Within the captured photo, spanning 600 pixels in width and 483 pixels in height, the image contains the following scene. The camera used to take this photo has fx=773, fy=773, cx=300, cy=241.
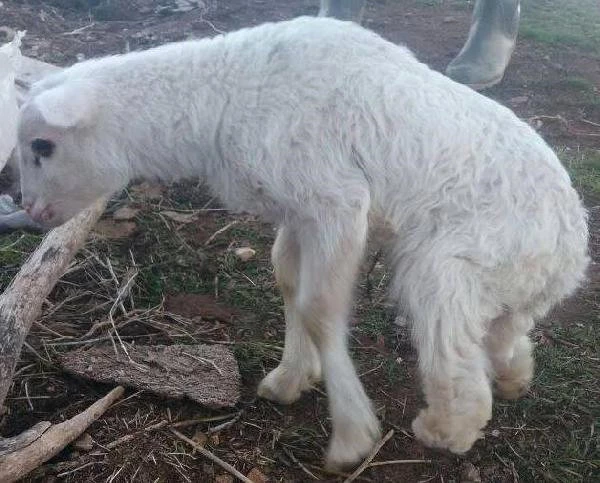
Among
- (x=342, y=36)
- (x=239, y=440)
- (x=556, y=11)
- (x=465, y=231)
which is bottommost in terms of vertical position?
(x=556, y=11)

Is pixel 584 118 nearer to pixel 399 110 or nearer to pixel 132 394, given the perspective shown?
pixel 399 110

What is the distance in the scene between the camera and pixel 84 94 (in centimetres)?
294

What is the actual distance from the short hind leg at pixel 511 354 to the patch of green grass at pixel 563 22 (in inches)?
226

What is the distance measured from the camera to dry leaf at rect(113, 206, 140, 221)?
4.69 metres

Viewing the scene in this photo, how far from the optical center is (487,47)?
22.8 feet

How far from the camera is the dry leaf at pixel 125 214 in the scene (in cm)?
469

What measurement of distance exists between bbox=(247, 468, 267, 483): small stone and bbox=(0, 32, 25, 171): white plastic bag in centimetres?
251

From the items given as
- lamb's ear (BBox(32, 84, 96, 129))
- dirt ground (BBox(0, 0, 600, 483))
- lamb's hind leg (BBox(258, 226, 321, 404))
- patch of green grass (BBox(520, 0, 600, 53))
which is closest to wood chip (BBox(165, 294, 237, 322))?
dirt ground (BBox(0, 0, 600, 483))

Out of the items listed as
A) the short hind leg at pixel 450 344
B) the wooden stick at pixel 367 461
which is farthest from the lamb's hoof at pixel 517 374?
the wooden stick at pixel 367 461

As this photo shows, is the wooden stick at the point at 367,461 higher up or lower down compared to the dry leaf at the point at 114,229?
higher up

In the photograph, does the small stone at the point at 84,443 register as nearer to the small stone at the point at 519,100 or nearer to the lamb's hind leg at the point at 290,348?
the lamb's hind leg at the point at 290,348

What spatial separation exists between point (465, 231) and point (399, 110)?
523 millimetres

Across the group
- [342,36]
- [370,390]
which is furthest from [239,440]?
[342,36]

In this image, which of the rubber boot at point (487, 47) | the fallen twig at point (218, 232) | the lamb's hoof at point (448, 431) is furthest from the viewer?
the rubber boot at point (487, 47)
